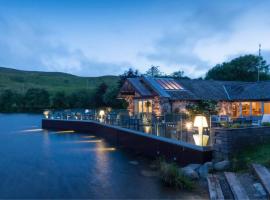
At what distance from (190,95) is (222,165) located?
13857 millimetres

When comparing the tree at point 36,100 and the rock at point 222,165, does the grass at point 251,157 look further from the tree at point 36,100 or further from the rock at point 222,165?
the tree at point 36,100

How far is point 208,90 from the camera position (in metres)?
26.2

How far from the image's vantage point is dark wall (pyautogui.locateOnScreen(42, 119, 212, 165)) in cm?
1224

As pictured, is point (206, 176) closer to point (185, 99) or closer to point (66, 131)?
point (185, 99)

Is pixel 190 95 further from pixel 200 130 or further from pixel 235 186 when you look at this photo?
pixel 235 186

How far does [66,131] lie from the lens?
100 ft

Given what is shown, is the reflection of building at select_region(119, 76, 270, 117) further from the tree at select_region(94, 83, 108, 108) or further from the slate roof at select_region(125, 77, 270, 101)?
→ the tree at select_region(94, 83, 108, 108)

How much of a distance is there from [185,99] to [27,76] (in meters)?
98.5

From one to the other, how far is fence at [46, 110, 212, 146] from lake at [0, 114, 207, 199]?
1.87m

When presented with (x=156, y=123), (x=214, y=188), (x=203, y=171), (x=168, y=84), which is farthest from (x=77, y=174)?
(x=168, y=84)

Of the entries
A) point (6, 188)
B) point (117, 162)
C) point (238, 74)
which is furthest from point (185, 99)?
point (238, 74)

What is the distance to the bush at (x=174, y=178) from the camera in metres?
10.1

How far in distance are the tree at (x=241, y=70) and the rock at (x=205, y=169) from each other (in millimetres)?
38442

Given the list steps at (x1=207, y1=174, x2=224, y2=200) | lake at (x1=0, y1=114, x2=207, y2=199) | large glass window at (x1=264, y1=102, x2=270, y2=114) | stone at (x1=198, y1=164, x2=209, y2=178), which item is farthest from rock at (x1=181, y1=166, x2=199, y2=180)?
large glass window at (x1=264, y1=102, x2=270, y2=114)
